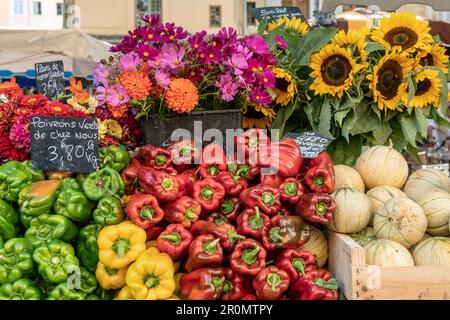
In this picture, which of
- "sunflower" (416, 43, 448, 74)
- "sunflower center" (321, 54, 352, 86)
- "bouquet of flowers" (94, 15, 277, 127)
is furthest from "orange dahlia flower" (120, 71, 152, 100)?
"sunflower" (416, 43, 448, 74)

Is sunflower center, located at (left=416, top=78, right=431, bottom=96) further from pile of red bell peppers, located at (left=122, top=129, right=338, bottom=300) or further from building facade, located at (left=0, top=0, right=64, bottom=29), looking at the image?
building facade, located at (left=0, top=0, right=64, bottom=29)

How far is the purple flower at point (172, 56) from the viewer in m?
2.69

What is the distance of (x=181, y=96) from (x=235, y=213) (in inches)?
26.0

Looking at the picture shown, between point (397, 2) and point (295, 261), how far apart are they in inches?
145

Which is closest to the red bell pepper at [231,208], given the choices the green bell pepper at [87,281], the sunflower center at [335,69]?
the green bell pepper at [87,281]

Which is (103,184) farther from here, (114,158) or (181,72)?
(181,72)

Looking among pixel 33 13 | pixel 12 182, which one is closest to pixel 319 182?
pixel 12 182

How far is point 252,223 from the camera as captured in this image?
228 cm

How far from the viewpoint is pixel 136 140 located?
3.07 m

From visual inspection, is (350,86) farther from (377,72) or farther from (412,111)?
(412,111)

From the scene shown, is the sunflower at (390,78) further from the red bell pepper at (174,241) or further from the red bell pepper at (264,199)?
the red bell pepper at (174,241)

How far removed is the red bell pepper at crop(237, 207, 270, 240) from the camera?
7.42 feet

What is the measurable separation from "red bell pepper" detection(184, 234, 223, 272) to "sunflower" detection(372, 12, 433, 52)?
1829mm

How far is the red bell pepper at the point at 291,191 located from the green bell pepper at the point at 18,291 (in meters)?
1.15
